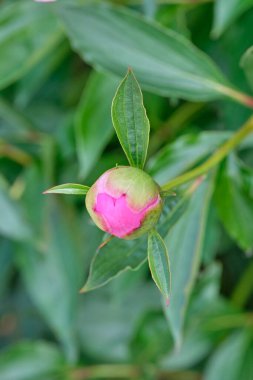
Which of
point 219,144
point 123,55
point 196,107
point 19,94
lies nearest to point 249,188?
point 219,144

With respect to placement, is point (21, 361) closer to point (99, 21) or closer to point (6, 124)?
point (6, 124)

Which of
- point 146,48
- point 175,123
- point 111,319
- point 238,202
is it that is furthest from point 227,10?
point 111,319

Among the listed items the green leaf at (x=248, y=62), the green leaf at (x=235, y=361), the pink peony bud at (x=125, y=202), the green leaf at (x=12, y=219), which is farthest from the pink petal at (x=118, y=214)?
the green leaf at (x=235, y=361)

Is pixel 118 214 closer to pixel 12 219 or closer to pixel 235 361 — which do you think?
pixel 12 219

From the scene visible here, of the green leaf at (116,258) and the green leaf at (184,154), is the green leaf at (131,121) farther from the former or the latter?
the green leaf at (184,154)

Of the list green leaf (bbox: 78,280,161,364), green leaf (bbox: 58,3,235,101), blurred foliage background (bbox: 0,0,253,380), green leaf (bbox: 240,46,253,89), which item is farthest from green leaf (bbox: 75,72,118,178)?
green leaf (bbox: 78,280,161,364)
